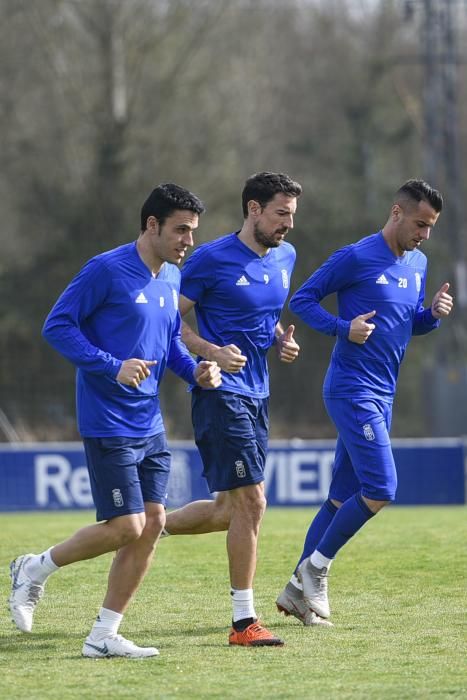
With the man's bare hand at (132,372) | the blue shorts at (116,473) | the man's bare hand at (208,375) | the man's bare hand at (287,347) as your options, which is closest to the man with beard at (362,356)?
the man's bare hand at (287,347)

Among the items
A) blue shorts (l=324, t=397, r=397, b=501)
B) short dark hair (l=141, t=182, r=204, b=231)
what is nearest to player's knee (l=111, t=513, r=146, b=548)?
short dark hair (l=141, t=182, r=204, b=231)

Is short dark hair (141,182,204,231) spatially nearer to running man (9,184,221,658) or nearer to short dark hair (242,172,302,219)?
running man (9,184,221,658)

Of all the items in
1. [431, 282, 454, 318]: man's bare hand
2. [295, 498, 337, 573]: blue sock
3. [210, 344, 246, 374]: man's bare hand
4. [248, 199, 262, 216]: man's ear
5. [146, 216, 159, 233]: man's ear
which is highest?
[248, 199, 262, 216]: man's ear

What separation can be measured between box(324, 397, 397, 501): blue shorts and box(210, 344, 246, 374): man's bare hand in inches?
40.3

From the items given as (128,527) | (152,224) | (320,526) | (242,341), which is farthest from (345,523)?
(152,224)

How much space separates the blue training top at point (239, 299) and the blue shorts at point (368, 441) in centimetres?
56

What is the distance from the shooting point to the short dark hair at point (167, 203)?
21.3 feet

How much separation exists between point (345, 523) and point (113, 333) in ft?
6.15

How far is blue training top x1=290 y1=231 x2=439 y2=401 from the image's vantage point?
758 cm

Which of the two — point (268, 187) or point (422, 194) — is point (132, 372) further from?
point (422, 194)

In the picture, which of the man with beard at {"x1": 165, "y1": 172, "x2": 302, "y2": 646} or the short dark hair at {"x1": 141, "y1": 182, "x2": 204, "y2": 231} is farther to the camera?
the man with beard at {"x1": 165, "y1": 172, "x2": 302, "y2": 646}

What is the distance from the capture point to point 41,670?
6020mm

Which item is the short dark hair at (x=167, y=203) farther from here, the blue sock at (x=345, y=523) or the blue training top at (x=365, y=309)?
the blue sock at (x=345, y=523)

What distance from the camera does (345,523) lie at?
741cm
